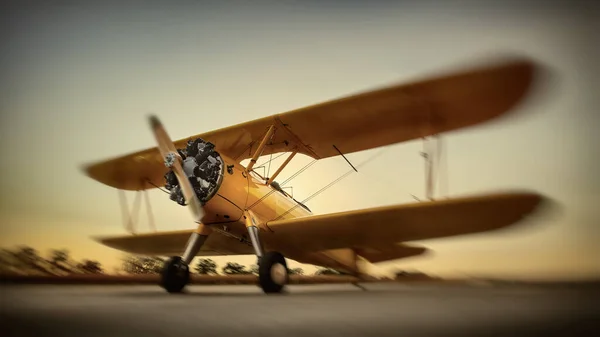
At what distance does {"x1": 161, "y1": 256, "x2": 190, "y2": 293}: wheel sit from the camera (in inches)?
142

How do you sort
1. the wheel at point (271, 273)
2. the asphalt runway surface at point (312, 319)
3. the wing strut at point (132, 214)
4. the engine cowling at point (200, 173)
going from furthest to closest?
1. the wing strut at point (132, 214)
2. the engine cowling at point (200, 173)
3. the wheel at point (271, 273)
4. the asphalt runway surface at point (312, 319)

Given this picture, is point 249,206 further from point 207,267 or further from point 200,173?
point 207,267

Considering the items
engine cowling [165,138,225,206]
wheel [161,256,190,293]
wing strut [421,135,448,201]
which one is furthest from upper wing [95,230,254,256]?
wing strut [421,135,448,201]

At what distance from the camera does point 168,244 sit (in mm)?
5145

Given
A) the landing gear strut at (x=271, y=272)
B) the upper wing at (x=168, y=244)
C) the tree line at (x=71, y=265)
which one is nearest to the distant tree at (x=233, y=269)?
the tree line at (x=71, y=265)

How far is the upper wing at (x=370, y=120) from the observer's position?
2.87 metres

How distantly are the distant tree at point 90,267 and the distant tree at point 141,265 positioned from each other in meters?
0.57

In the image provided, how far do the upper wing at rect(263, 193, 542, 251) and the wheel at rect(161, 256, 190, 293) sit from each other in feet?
2.66

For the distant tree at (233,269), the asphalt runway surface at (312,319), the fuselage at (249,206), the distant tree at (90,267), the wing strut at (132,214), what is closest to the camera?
the asphalt runway surface at (312,319)

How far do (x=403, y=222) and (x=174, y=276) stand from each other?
1948mm

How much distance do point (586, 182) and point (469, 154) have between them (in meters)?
0.96

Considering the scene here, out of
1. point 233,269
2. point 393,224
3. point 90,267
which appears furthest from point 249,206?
point 233,269

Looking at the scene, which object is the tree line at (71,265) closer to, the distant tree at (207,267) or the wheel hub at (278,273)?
the distant tree at (207,267)

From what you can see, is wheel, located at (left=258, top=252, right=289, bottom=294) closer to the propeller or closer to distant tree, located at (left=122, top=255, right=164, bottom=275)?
the propeller
